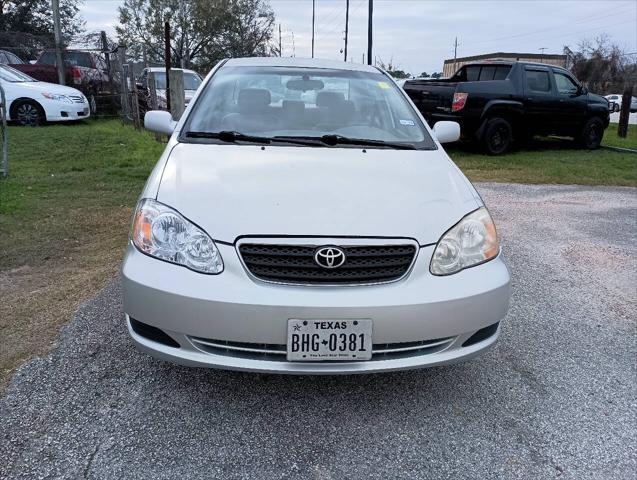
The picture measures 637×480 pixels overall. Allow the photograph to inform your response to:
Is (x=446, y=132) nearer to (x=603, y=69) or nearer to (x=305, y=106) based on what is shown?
(x=305, y=106)

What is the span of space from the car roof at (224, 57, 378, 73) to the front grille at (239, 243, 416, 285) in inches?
85.3

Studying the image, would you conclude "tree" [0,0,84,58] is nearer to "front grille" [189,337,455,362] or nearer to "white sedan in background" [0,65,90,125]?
"white sedan in background" [0,65,90,125]

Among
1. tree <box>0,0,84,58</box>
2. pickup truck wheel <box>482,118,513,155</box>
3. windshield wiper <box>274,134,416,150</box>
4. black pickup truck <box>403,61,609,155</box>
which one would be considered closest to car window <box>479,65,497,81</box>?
black pickup truck <box>403,61,609,155</box>

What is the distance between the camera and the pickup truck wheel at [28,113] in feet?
41.1

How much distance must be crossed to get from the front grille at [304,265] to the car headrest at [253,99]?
4.99 ft

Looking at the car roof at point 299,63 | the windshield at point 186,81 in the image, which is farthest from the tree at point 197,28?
the car roof at point 299,63

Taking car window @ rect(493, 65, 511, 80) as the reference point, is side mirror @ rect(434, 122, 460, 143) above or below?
below

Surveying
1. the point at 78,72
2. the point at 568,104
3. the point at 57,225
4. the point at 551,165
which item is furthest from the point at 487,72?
the point at 78,72

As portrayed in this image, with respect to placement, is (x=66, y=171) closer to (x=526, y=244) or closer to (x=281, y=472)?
(x=526, y=244)

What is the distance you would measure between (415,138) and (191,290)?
6.08 feet

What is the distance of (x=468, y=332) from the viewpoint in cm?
251

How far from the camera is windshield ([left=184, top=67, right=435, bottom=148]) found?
3477 millimetres

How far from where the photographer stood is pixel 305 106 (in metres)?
3.71

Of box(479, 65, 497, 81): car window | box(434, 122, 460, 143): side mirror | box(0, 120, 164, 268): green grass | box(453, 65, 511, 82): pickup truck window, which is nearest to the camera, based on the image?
box(434, 122, 460, 143): side mirror
